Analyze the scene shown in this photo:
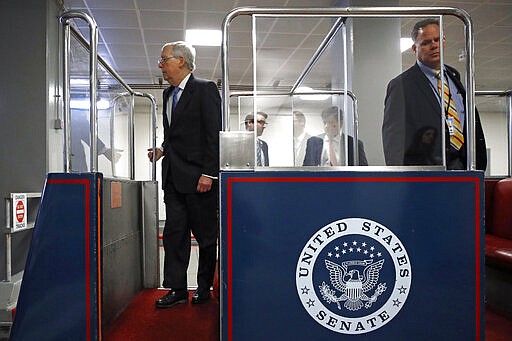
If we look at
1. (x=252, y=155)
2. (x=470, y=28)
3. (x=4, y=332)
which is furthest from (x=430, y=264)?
(x=4, y=332)

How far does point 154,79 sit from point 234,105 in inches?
117

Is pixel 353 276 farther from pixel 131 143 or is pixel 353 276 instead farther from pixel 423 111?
pixel 131 143

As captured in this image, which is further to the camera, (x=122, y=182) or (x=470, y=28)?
(x=122, y=182)

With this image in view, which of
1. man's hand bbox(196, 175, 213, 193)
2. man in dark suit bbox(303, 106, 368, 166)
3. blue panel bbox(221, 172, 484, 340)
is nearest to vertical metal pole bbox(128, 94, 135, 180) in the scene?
man's hand bbox(196, 175, 213, 193)

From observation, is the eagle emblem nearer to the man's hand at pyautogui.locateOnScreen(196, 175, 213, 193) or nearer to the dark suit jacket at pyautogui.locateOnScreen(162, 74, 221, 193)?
the man's hand at pyautogui.locateOnScreen(196, 175, 213, 193)

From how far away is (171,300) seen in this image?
2.74 metres

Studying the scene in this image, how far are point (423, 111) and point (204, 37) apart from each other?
6169mm

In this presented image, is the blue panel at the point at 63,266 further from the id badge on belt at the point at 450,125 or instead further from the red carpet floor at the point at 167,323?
the id badge on belt at the point at 450,125

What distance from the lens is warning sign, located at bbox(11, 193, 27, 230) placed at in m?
4.02

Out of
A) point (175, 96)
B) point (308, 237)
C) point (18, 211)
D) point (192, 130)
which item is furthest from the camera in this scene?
point (18, 211)

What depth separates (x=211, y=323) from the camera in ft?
7.89

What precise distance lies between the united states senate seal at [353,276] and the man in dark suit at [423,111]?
63 cm

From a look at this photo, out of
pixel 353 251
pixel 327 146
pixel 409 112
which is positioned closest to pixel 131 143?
pixel 327 146

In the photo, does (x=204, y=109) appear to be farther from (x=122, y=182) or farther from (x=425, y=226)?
(x=425, y=226)
